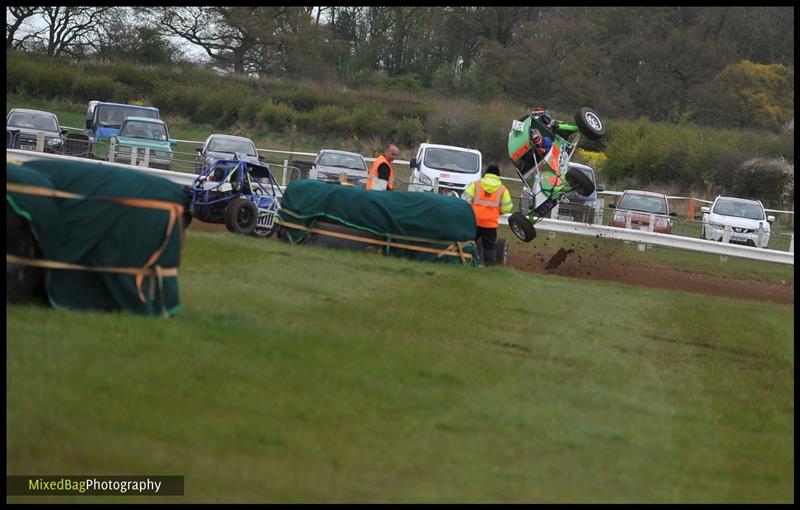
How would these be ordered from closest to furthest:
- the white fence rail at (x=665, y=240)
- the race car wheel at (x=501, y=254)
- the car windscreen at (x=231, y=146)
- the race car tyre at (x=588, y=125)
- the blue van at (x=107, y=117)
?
the race car wheel at (x=501, y=254), the race car tyre at (x=588, y=125), the white fence rail at (x=665, y=240), the car windscreen at (x=231, y=146), the blue van at (x=107, y=117)

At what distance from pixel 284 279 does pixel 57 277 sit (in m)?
5.01

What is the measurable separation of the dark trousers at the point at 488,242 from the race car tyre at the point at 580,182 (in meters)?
3.15

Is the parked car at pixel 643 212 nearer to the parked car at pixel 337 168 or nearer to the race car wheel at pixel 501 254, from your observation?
the parked car at pixel 337 168

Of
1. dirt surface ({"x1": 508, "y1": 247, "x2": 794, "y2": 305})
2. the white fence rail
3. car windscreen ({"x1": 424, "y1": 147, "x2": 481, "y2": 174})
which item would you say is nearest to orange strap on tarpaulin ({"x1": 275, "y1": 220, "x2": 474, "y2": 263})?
dirt surface ({"x1": 508, "y1": 247, "x2": 794, "y2": 305})

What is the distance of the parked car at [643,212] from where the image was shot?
30.6 metres

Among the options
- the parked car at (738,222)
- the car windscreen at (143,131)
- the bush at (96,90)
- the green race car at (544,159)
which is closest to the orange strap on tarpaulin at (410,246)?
the green race car at (544,159)

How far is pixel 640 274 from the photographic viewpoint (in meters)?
26.4

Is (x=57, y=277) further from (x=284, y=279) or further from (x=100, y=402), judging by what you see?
(x=284, y=279)

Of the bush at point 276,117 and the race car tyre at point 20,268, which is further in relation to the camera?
the bush at point 276,117

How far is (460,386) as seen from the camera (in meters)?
10.4

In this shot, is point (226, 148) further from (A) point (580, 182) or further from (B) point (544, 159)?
(A) point (580, 182)

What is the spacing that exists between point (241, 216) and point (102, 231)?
1152cm

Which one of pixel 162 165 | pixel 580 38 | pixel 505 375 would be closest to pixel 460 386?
pixel 505 375

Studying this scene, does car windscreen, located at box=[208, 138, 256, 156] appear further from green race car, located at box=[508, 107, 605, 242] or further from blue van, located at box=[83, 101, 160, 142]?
green race car, located at box=[508, 107, 605, 242]
